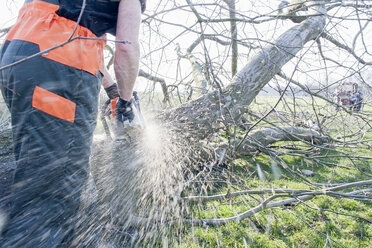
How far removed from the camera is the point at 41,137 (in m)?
1.30

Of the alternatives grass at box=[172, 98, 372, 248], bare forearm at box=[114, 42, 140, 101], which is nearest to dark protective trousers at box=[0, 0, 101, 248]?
bare forearm at box=[114, 42, 140, 101]

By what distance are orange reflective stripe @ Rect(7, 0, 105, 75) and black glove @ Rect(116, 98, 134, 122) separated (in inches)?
15.7

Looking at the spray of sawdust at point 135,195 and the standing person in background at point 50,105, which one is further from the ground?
the standing person in background at point 50,105

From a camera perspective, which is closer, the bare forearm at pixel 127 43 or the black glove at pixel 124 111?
the bare forearm at pixel 127 43

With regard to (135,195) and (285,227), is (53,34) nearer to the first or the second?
(135,195)

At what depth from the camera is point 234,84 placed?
3086 mm

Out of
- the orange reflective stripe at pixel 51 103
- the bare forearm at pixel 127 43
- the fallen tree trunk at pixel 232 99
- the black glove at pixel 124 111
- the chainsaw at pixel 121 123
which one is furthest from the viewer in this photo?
the fallen tree trunk at pixel 232 99

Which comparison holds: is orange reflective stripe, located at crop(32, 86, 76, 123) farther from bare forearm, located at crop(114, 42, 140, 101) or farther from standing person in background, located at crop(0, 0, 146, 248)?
bare forearm, located at crop(114, 42, 140, 101)

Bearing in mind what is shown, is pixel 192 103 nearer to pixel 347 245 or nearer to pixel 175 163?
pixel 175 163

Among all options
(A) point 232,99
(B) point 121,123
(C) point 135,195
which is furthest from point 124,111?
(A) point 232,99

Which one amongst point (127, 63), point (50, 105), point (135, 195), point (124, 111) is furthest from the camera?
point (135, 195)

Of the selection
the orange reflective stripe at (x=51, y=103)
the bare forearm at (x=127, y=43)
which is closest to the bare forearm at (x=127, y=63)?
the bare forearm at (x=127, y=43)

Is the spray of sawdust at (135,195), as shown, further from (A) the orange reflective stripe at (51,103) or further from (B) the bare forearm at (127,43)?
(A) the orange reflective stripe at (51,103)

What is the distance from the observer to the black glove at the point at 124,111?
180cm
